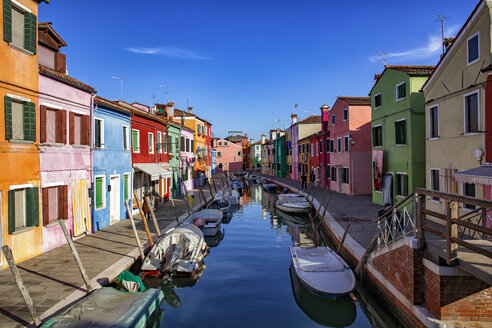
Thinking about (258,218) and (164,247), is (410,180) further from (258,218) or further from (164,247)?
(164,247)

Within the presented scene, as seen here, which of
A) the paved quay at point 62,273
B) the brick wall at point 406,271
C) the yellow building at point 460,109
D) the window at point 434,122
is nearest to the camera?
the brick wall at point 406,271

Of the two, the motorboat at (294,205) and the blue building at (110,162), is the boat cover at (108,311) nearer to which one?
the blue building at (110,162)

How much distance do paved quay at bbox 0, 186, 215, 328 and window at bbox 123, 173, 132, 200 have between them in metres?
4.27

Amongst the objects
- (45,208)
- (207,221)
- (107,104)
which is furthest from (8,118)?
(207,221)

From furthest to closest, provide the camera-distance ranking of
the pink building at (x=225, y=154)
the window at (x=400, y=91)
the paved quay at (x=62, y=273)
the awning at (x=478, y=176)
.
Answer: the pink building at (x=225, y=154)
the window at (x=400, y=91)
the awning at (x=478, y=176)
the paved quay at (x=62, y=273)

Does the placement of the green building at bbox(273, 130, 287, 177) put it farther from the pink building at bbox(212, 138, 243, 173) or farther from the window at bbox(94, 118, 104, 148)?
the window at bbox(94, 118, 104, 148)

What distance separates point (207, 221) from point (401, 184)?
11.1 meters

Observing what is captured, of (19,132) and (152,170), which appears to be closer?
(19,132)

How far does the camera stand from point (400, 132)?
19750 millimetres

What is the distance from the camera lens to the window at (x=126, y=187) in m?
19.7

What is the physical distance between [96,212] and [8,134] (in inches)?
249

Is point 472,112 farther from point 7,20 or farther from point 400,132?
point 7,20

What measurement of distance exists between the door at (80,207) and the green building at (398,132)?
15.9 meters

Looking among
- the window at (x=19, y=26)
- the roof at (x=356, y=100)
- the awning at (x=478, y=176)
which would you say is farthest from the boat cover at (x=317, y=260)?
the roof at (x=356, y=100)
